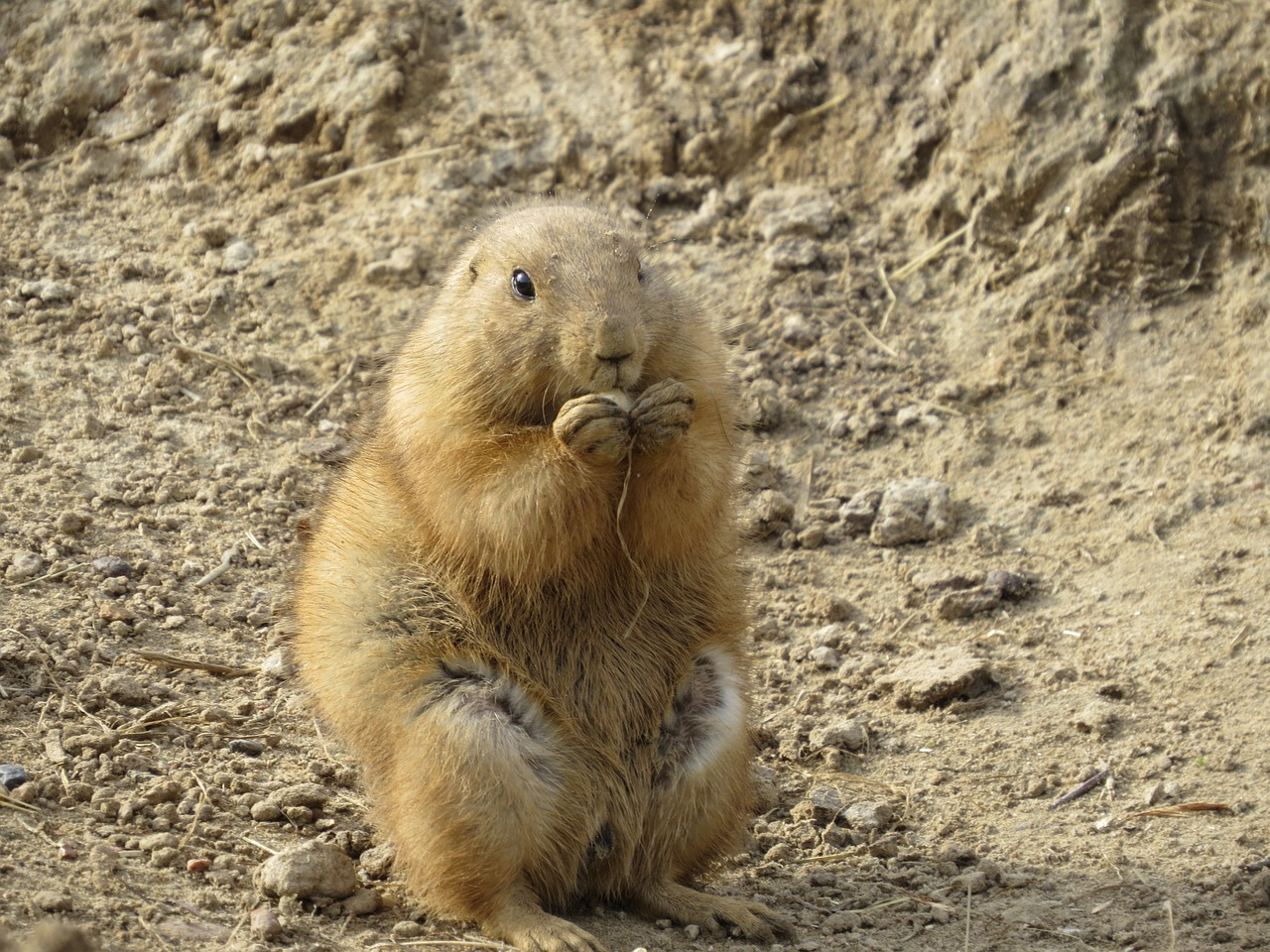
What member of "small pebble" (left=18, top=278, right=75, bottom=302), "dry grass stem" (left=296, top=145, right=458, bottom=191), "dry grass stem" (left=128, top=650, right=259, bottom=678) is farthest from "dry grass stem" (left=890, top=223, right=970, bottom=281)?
"small pebble" (left=18, top=278, right=75, bottom=302)

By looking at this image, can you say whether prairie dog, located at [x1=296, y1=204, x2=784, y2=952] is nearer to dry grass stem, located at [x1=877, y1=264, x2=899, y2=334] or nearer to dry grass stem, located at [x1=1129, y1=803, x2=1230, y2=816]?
dry grass stem, located at [x1=1129, y1=803, x2=1230, y2=816]

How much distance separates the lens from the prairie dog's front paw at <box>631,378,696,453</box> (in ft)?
15.5

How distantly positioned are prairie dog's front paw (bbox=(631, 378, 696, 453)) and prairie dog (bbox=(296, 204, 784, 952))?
1 centimetres

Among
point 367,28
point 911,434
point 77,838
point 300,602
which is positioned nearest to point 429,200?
point 367,28

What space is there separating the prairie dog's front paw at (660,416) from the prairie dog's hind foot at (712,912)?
5.15ft

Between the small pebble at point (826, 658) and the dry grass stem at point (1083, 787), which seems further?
the small pebble at point (826, 658)

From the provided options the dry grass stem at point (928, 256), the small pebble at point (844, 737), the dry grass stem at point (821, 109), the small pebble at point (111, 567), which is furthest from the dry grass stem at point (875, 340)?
the small pebble at point (111, 567)

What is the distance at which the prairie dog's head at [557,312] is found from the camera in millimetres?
4781

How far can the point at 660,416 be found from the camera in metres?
4.71

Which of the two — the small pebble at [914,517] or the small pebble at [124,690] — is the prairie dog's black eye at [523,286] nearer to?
the small pebble at [124,690]

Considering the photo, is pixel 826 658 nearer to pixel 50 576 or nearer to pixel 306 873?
pixel 306 873

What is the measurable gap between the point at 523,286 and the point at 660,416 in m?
0.75

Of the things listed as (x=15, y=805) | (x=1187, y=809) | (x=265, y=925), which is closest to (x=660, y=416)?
(x=265, y=925)

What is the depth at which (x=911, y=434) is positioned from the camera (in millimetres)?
7684
